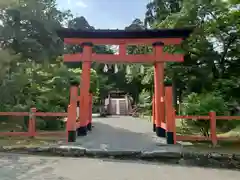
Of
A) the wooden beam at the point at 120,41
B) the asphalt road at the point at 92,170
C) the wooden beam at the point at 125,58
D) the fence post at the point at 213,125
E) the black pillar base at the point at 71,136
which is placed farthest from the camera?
the wooden beam at the point at 120,41

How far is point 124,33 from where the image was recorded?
34.4 ft

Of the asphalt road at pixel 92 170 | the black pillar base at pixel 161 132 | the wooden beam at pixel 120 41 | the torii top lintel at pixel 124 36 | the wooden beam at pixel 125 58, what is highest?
the torii top lintel at pixel 124 36

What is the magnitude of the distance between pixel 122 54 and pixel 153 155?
4.65 metres

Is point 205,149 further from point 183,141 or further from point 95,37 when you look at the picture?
point 95,37

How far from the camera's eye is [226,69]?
43.9 ft

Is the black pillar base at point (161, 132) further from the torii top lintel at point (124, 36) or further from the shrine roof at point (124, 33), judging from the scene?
the shrine roof at point (124, 33)

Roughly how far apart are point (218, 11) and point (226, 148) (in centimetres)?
673

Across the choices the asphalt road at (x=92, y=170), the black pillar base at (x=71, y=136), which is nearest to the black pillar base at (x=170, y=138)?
the asphalt road at (x=92, y=170)

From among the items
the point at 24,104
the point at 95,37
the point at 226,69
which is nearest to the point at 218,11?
the point at 226,69

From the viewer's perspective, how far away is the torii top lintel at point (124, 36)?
10266 millimetres

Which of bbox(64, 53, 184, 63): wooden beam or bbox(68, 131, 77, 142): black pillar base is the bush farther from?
bbox(68, 131, 77, 142): black pillar base

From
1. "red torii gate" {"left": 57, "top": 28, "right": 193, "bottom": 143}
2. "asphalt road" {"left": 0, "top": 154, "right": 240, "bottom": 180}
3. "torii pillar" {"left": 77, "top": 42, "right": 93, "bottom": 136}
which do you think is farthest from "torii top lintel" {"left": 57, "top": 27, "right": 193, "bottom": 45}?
"asphalt road" {"left": 0, "top": 154, "right": 240, "bottom": 180}

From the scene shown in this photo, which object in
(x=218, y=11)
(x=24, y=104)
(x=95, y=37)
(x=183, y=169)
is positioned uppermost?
(x=218, y=11)

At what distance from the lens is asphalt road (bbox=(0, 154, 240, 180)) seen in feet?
17.4
